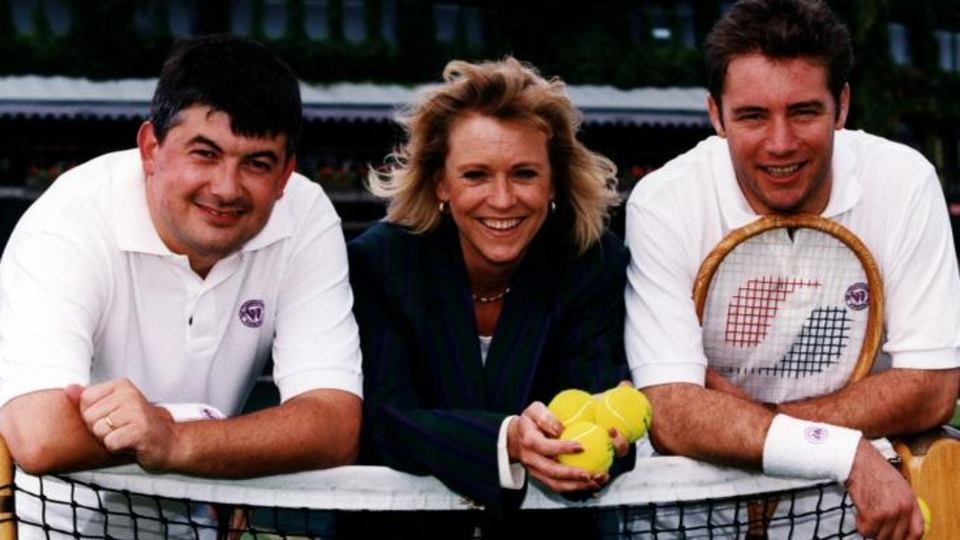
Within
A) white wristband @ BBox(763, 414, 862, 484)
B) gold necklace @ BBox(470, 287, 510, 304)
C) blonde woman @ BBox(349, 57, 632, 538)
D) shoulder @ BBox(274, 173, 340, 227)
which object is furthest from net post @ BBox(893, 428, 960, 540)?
shoulder @ BBox(274, 173, 340, 227)

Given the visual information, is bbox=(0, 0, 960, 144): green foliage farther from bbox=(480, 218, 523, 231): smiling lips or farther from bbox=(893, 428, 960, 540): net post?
bbox=(893, 428, 960, 540): net post

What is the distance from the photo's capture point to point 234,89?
3109 mm

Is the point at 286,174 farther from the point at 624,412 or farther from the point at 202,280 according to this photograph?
the point at 624,412

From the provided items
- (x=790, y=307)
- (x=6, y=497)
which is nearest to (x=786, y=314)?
(x=790, y=307)

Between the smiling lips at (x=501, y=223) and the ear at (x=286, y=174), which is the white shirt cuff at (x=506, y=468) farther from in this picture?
the ear at (x=286, y=174)

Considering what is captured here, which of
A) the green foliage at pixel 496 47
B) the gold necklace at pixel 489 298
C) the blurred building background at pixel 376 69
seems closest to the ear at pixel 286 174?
the gold necklace at pixel 489 298

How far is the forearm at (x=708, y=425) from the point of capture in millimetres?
2869

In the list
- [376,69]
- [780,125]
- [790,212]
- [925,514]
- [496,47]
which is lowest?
[925,514]

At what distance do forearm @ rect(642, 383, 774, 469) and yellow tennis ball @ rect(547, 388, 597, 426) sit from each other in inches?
13.5

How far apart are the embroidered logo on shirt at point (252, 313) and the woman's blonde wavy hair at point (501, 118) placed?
0.45m

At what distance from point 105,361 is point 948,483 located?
1.85m

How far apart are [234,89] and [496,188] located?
0.68 metres

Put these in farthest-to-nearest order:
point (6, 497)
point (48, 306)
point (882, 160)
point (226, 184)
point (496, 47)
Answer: point (496, 47) → point (882, 160) → point (226, 184) → point (48, 306) → point (6, 497)

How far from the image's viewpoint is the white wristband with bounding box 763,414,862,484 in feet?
9.11
